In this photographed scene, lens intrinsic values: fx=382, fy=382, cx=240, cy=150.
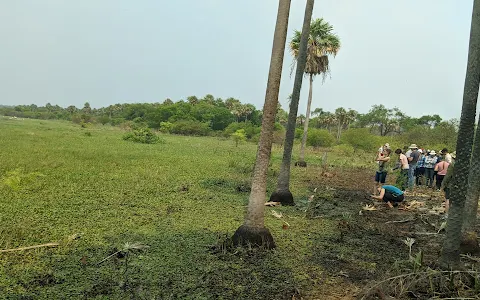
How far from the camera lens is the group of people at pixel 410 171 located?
10391 millimetres

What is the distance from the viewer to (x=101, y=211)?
25.6 ft

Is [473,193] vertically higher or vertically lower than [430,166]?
lower

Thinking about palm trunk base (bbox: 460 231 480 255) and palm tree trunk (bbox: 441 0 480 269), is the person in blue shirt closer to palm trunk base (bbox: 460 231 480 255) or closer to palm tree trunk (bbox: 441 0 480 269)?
palm trunk base (bbox: 460 231 480 255)

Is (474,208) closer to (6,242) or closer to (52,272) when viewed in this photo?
(52,272)

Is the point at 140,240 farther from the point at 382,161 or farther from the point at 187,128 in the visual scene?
the point at 187,128

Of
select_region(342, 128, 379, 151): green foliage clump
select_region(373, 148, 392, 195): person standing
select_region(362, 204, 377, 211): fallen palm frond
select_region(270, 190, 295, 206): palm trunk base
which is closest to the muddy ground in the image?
select_region(362, 204, 377, 211): fallen palm frond

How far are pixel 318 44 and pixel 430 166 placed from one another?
938 centimetres

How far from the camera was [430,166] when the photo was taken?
14.4 metres

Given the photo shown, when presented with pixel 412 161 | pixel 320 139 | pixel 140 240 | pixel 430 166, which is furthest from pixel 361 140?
pixel 140 240

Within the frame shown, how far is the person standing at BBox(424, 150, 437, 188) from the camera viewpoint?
14359 mm

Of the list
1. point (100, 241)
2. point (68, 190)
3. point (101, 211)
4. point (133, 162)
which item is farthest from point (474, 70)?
point (133, 162)

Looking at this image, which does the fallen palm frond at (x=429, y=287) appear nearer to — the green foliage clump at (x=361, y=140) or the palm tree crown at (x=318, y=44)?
the palm tree crown at (x=318, y=44)

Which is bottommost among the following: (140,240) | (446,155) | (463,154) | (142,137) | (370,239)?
(140,240)

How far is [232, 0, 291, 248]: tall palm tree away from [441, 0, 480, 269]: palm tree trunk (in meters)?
2.58
